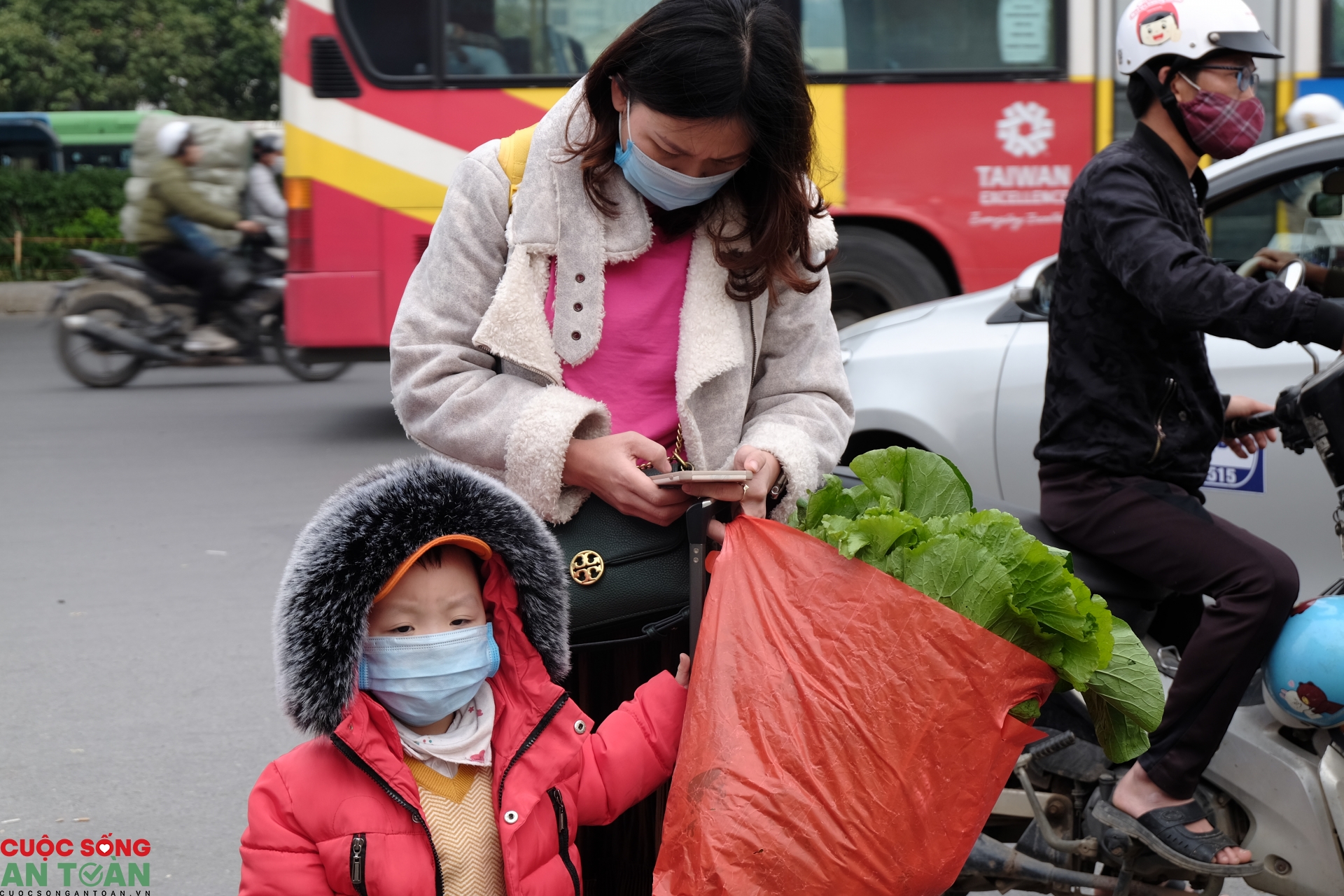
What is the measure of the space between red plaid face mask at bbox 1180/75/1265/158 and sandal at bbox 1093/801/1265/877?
129 centimetres

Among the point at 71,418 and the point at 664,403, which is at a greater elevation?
the point at 664,403

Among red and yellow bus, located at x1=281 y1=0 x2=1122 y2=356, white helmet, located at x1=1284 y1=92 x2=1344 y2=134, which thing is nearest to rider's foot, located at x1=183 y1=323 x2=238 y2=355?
red and yellow bus, located at x1=281 y1=0 x2=1122 y2=356

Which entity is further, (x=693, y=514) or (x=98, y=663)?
(x=98, y=663)

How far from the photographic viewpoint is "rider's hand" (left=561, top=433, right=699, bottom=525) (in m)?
1.91

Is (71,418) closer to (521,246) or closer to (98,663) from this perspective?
(98,663)

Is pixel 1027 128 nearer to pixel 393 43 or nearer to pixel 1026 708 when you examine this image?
pixel 393 43

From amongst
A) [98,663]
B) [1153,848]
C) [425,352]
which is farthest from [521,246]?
[98,663]

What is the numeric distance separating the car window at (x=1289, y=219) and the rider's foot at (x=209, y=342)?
818 centimetres

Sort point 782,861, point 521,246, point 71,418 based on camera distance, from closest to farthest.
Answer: point 782,861
point 521,246
point 71,418

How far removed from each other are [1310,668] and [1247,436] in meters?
0.64

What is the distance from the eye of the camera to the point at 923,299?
821 centimetres

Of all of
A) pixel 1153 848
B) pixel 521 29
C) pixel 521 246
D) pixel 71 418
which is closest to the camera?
pixel 521 246

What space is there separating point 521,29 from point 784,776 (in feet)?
23.5

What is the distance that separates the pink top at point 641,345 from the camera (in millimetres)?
2027
